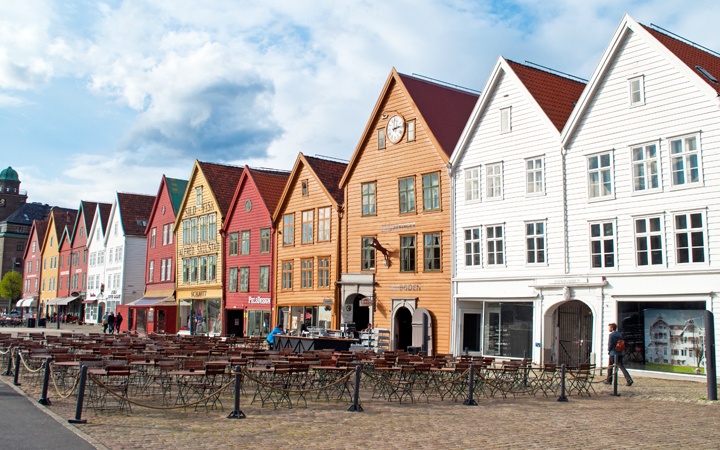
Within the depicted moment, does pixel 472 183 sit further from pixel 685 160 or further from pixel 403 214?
pixel 685 160

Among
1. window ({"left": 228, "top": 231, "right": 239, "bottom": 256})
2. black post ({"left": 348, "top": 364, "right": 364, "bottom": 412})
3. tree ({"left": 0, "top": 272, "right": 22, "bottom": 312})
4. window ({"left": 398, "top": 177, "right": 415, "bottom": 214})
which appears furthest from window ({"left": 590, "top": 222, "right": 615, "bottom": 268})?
tree ({"left": 0, "top": 272, "right": 22, "bottom": 312})

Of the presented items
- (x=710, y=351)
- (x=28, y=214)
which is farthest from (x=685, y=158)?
(x=28, y=214)

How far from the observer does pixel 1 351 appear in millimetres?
23188

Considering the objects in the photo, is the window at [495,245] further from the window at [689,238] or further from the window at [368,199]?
the window at [368,199]

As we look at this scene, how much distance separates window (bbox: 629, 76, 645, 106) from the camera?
79.0 ft

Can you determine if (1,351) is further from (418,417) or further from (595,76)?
(595,76)

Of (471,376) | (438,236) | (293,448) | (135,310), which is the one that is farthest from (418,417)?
(135,310)

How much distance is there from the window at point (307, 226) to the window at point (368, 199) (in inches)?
185

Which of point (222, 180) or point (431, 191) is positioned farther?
point (222, 180)

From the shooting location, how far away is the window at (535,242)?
1058 inches

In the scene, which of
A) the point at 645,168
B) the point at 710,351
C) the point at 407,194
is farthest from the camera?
the point at 407,194

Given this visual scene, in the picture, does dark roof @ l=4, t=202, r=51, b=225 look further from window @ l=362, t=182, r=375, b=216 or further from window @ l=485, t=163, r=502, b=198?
window @ l=485, t=163, r=502, b=198

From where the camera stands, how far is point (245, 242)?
148 feet

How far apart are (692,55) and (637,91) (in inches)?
92.6
